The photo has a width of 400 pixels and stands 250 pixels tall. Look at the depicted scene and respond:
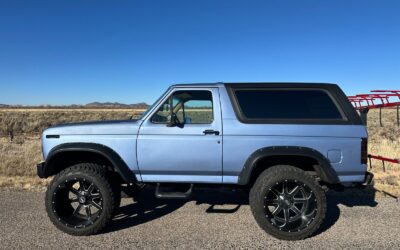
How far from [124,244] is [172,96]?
201 cm

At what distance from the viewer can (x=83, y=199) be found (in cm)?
510

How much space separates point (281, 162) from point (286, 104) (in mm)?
793

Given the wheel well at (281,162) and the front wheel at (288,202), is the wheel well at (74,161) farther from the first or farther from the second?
the front wheel at (288,202)

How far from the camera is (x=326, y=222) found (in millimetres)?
5320

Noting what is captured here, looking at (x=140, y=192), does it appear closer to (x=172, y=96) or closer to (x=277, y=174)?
(x=172, y=96)

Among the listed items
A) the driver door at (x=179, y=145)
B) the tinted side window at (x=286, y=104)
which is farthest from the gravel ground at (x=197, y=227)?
the tinted side window at (x=286, y=104)

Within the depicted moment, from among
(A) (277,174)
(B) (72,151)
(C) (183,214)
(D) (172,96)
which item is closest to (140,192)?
(C) (183,214)

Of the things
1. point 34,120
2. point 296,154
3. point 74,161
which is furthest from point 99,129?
point 34,120

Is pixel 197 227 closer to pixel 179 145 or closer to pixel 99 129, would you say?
pixel 179 145

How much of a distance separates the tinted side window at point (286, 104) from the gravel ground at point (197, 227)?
1.52 meters

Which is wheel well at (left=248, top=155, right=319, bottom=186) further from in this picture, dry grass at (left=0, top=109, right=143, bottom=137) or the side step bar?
dry grass at (left=0, top=109, right=143, bottom=137)

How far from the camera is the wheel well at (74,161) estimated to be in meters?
5.27

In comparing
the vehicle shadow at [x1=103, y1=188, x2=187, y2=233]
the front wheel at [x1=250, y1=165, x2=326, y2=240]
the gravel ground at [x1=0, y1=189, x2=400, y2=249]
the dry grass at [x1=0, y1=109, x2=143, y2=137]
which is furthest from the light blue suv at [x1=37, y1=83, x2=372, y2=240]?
the dry grass at [x1=0, y1=109, x2=143, y2=137]

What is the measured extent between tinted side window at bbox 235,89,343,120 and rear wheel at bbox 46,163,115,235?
212 cm
